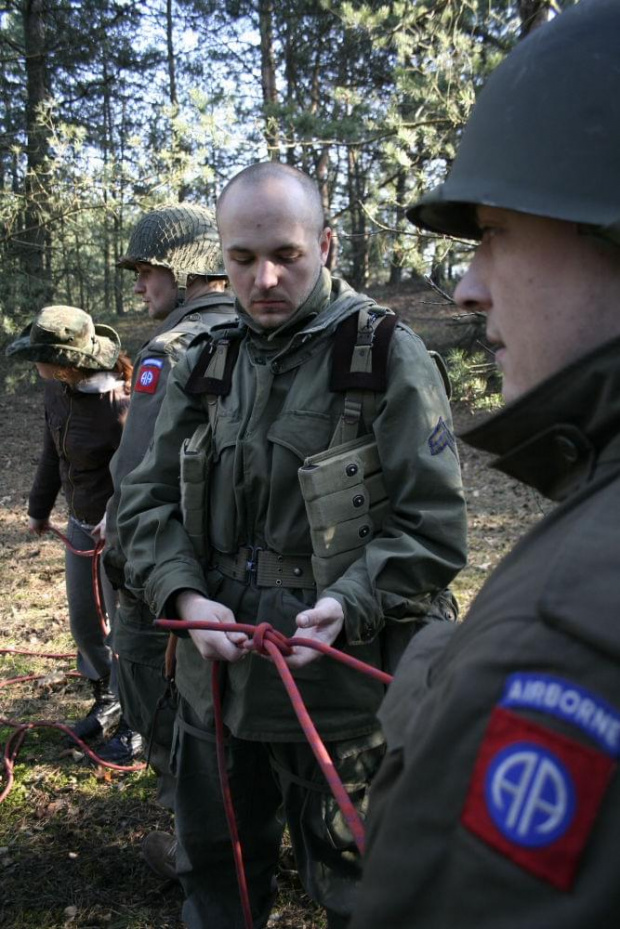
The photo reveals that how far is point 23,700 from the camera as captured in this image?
4.90 m

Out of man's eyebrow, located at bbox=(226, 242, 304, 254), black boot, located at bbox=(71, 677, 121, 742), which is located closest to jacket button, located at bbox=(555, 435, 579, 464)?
man's eyebrow, located at bbox=(226, 242, 304, 254)

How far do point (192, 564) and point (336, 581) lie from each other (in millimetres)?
504

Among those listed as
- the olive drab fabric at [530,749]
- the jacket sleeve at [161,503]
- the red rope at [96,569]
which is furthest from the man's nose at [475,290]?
the red rope at [96,569]

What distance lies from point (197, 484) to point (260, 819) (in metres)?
1.20

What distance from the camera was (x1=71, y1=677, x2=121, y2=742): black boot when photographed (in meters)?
4.41

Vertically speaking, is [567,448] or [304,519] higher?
[567,448]

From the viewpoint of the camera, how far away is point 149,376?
3213mm

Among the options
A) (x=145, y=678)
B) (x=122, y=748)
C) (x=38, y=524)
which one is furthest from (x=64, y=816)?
(x=38, y=524)

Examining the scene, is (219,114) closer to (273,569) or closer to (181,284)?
(181,284)

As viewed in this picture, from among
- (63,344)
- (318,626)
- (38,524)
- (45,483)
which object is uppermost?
(63,344)

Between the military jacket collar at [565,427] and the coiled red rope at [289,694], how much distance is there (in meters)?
0.63

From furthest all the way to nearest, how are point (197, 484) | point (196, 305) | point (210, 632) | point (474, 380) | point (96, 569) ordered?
point (474, 380) → point (96, 569) → point (196, 305) → point (197, 484) → point (210, 632)

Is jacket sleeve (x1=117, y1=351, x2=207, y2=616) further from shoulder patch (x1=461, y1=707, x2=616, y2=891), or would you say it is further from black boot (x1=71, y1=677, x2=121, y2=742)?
black boot (x1=71, y1=677, x2=121, y2=742)

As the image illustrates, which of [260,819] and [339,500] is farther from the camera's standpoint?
[260,819]
